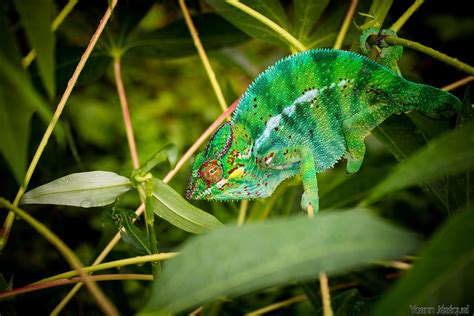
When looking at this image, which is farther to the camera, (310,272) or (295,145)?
(295,145)

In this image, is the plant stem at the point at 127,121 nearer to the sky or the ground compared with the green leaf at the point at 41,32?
nearer to the sky

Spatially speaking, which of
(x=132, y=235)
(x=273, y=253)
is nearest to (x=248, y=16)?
(x=132, y=235)

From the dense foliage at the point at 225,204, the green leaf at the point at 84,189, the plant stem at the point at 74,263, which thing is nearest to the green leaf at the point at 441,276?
the dense foliage at the point at 225,204

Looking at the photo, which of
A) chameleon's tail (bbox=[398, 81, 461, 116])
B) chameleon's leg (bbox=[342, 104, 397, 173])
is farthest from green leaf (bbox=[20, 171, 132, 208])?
chameleon's tail (bbox=[398, 81, 461, 116])

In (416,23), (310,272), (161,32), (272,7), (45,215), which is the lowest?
(310,272)

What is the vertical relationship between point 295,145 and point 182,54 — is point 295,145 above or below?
below

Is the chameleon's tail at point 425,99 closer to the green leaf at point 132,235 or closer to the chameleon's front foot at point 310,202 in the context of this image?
the chameleon's front foot at point 310,202

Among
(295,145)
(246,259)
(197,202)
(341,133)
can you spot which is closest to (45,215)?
(197,202)

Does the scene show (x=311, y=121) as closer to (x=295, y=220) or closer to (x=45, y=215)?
(x=295, y=220)
